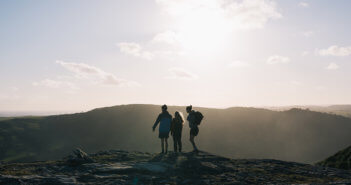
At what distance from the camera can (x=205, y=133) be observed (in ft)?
267

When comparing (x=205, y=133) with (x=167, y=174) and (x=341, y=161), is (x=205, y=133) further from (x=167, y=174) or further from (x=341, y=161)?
(x=167, y=174)

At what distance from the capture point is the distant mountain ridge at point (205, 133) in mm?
70625

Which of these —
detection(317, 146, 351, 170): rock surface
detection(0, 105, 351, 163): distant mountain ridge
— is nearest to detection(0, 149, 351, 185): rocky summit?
detection(317, 146, 351, 170): rock surface

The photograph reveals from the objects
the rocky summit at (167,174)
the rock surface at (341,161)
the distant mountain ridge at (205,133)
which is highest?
the rocky summit at (167,174)

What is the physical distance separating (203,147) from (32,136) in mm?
50325

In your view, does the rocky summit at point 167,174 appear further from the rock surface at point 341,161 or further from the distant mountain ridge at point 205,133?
the distant mountain ridge at point 205,133

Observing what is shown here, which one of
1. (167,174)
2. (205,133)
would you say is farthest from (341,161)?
(205,133)

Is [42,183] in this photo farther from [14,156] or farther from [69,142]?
[69,142]

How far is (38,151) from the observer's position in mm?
69812

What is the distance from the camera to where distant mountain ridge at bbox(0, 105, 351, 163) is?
7062 centimetres

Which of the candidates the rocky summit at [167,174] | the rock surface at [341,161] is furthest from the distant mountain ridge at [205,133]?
the rocky summit at [167,174]

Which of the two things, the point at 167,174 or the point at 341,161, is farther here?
the point at 341,161

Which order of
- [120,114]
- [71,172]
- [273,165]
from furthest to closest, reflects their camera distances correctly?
1. [120,114]
2. [273,165]
3. [71,172]

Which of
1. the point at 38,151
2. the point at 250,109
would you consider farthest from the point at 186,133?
the point at 38,151
